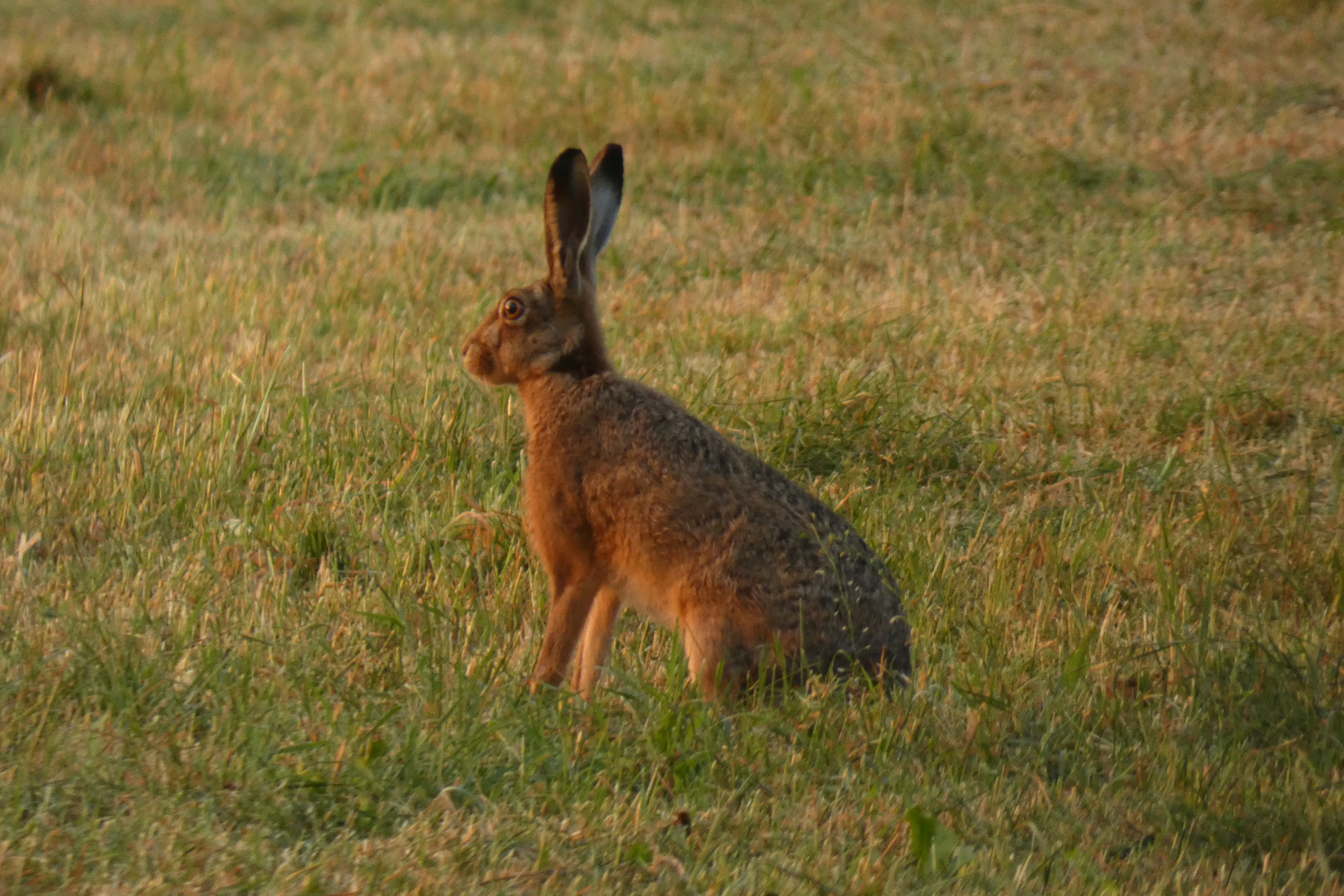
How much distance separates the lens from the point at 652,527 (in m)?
3.93

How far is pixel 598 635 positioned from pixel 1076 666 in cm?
122

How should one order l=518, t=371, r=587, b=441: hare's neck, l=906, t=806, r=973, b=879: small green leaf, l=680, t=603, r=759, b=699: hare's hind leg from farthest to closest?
l=518, t=371, r=587, b=441: hare's neck → l=680, t=603, r=759, b=699: hare's hind leg → l=906, t=806, r=973, b=879: small green leaf

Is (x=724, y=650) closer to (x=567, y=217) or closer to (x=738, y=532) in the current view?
(x=738, y=532)

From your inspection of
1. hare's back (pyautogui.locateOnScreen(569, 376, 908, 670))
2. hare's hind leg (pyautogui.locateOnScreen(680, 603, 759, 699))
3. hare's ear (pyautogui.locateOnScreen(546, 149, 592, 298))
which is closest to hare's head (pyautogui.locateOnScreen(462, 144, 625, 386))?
hare's ear (pyautogui.locateOnScreen(546, 149, 592, 298))

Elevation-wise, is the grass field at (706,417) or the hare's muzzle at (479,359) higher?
the hare's muzzle at (479,359)

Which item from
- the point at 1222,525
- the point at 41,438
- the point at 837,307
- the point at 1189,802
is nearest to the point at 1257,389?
the point at 1222,525

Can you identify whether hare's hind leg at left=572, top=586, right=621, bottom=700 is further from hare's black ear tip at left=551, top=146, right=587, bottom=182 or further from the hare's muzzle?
hare's black ear tip at left=551, top=146, right=587, bottom=182

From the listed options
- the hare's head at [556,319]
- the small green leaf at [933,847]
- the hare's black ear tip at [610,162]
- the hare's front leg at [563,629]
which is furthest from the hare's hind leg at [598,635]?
the hare's black ear tip at [610,162]

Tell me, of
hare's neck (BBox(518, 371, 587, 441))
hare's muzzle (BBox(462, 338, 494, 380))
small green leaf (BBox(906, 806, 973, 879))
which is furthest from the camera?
hare's muzzle (BBox(462, 338, 494, 380))

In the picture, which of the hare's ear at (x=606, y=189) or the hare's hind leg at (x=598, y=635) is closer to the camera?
the hare's hind leg at (x=598, y=635)

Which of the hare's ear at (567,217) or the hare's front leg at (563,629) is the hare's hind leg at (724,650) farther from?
the hare's ear at (567,217)

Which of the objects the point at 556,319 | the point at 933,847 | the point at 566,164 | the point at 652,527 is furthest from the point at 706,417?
the point at 933,847

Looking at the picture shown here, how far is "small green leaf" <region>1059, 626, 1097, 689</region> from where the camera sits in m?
4.09

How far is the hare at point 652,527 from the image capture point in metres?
3.80
